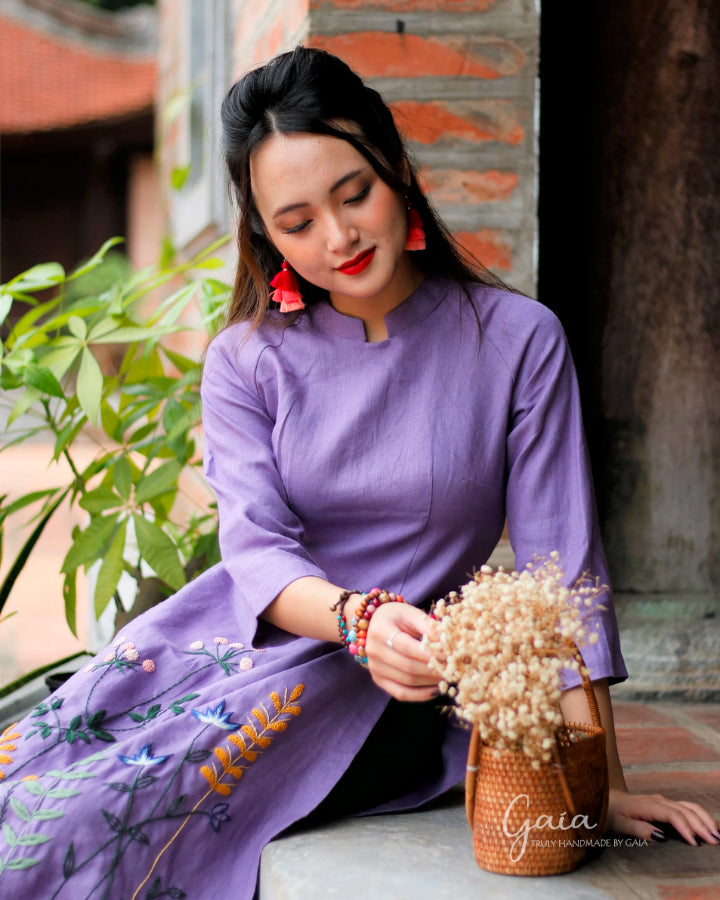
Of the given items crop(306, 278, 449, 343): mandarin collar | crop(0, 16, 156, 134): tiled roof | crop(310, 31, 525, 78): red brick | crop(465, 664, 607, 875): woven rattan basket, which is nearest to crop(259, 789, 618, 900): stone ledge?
crop(465, 664, 607, 875): woven rattan basket

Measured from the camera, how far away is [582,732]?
1351 millimetres

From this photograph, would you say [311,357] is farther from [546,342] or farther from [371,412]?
[546,342]

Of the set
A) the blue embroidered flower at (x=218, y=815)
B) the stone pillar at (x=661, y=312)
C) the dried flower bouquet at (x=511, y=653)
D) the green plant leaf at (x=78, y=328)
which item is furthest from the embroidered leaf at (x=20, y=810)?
the stone pillar at (x=661, y=312)

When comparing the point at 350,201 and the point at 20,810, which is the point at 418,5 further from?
the point at 20,810

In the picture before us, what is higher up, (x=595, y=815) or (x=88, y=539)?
(x=595, y=815)

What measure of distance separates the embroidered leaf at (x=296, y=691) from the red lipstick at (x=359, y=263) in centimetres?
58

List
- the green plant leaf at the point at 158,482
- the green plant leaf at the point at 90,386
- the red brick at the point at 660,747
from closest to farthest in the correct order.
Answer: the red brick at the point at 660,747 → the green plant leaf at the point at 90,386 → the green plant leaf at the point at 158,482

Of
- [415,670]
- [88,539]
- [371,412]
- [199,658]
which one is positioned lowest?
[88,539]

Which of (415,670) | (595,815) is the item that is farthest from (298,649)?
(595,815)

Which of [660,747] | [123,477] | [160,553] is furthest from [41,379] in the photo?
[660,747]

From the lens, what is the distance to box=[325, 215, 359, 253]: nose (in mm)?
1580

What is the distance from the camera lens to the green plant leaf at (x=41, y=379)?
2271 mm

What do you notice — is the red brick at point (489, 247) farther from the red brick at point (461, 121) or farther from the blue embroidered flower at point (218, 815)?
the blue embroidered flower at point (218, 815)

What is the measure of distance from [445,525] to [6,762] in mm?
679
